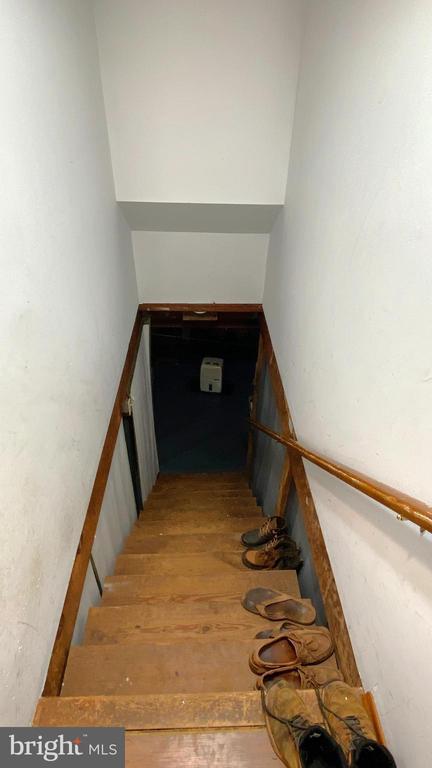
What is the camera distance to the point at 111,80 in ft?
7.16

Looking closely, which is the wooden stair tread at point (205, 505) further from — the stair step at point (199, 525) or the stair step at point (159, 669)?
the stair step at point (159, 669)

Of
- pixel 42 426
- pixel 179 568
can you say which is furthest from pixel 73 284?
pixel 179 568

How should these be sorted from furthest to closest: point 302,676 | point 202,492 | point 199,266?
point 202,492 → point 199,266 → point 302,676

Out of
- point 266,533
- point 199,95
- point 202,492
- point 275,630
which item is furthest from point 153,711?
point 199,95

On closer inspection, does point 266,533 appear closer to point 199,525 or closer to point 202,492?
point 199,525

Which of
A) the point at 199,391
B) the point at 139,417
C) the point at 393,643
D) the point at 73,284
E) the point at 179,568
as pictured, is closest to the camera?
the point at 393,643

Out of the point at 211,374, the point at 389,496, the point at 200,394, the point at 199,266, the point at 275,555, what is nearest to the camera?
the point at 389,496

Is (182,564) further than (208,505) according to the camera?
No

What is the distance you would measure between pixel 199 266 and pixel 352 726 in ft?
9.90

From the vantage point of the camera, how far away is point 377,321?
1.17 metres

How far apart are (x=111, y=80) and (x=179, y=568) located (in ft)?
8.91

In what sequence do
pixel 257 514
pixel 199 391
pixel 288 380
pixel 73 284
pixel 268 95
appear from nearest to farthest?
pixel 73 284 → pixel 268 95 → pixel 288 380 → pixel 257 514 → pixel 199 391

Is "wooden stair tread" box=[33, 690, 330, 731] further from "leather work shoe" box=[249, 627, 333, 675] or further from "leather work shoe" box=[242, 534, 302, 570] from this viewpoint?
"leather work shoe" box=[242, 534, 302, 570]

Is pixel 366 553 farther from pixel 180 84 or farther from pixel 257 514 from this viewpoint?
pixel 180 84
